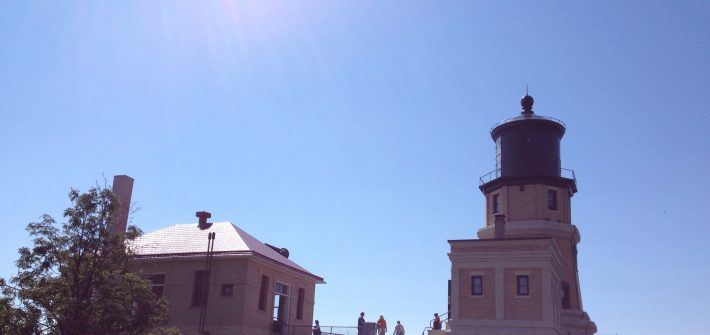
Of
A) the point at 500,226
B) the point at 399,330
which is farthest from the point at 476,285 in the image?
the point at 399,330

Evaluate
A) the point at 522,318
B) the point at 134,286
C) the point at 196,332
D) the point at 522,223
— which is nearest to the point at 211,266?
the point at 196,332

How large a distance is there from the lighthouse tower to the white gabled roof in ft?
26.9

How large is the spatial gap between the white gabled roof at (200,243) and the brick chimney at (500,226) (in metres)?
10.7

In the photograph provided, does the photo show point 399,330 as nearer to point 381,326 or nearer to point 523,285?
point 381,326

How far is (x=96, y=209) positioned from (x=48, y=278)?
2416 millimetres

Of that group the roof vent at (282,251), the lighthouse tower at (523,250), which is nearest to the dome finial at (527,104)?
the lighthouse tower at (523,250)

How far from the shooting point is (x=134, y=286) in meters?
21.5

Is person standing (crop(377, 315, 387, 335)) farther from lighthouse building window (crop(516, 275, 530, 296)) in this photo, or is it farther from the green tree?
the green tree

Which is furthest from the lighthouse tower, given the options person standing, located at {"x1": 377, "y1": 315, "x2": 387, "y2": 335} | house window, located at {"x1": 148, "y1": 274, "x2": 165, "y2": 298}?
house window, located at {"x1": 148, "y1": 274, "x2": 165, "y2": 298}

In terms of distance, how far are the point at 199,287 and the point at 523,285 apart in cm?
1539

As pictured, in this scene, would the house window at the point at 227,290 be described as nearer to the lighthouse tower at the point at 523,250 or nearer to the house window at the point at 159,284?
the house window at the point at 159,284

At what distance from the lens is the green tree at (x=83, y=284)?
802 inches

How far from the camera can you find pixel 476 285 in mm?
36438

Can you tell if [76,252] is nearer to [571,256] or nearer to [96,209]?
[96,209]
